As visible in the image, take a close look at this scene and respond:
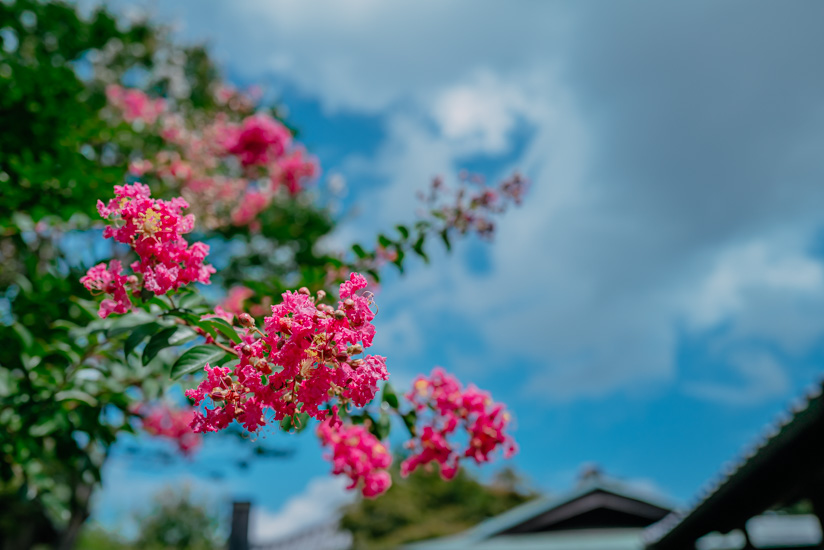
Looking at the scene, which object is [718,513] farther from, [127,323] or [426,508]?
[426,508]

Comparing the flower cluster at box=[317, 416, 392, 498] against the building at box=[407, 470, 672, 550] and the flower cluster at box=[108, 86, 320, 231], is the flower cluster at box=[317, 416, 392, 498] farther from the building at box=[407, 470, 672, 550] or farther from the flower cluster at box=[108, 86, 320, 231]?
the building at box=[407, 470, 672, 550]

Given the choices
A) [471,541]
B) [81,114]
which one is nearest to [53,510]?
[81,114]

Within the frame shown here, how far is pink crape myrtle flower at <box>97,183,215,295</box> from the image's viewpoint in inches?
69.3

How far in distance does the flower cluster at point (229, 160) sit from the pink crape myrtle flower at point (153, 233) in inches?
97.4

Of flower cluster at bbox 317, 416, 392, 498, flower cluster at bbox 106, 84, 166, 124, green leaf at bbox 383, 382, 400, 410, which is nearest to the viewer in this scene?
green leaf at bbox 383, 382, 400, 410

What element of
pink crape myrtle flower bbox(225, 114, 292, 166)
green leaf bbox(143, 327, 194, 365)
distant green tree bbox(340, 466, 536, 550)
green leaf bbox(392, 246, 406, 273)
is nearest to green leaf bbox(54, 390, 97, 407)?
green leaf bbox(143, 327, 194, 365)

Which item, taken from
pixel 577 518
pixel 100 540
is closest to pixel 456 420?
pixel 577 518

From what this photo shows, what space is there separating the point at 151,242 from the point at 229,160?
491cm

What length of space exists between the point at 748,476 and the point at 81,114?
19.5ft

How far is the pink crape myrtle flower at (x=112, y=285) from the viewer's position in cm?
186

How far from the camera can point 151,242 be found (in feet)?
5.80

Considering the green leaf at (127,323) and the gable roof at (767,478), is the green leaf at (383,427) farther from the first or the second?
the gable roof at (767,478)

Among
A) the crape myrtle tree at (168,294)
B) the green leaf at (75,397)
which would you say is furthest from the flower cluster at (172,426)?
the green leaf at (75,397)

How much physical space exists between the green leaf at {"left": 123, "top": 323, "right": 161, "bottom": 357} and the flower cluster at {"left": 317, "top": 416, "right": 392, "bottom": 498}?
1.07 meters
